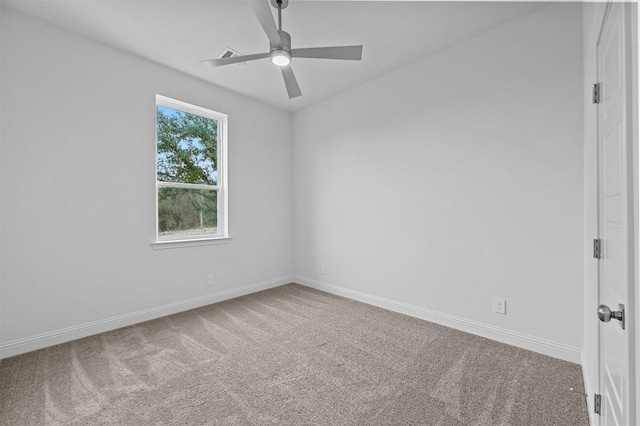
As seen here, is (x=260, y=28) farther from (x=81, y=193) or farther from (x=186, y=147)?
(x=81, y=193)

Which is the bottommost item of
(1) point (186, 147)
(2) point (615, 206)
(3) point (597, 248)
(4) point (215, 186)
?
(3) point (597, 248)

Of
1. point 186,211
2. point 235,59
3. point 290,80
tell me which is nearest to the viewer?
point 235,59

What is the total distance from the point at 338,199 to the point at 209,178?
173cm

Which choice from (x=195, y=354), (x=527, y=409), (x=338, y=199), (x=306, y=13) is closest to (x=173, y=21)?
(x=306, y=13)

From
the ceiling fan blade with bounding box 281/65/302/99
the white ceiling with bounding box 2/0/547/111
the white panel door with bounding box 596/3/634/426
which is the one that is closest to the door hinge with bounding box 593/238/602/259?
the white panel door with bounding box 596/3/634/426

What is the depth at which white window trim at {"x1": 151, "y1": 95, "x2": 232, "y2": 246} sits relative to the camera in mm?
3229

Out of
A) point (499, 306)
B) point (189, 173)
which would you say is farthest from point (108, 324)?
point (499, 306)

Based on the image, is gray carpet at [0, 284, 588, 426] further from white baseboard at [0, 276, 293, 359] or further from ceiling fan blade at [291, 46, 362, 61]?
ceiling fan blade at [291, 46, 362, 61]

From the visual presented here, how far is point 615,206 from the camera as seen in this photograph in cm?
107

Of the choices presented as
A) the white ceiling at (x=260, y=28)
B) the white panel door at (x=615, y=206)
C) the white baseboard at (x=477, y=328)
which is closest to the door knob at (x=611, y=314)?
the white panel door at (x=615, y=206)

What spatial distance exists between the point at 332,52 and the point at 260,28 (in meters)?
0.96

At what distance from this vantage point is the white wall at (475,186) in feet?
7.13

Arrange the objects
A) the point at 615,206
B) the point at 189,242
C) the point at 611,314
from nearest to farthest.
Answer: the point at 611,314 < the point at 615,206 < the point at 189,242

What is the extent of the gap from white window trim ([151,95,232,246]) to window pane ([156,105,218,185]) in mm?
51
